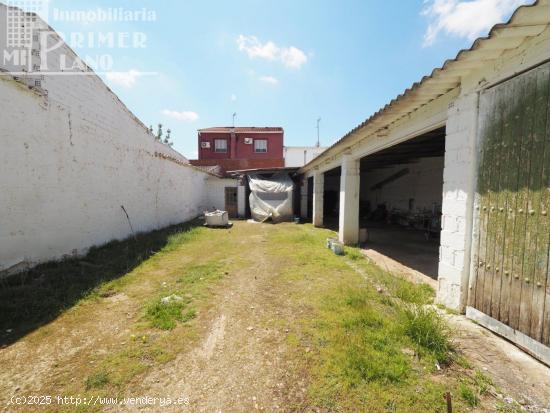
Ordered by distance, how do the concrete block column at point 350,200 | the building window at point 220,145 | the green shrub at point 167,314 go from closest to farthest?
the green shrub at point 167,314 < the concrete block column at point 350,200 < the building window at point 220,145

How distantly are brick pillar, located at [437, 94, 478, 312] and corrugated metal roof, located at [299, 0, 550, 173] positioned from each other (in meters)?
0.33

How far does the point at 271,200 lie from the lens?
1325 centimetres

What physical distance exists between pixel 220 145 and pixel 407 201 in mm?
18760

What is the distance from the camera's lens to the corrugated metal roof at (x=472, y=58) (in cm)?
196

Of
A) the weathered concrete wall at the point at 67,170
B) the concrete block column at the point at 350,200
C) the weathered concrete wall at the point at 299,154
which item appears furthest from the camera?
the weathered concrete wall at the point at 299,154

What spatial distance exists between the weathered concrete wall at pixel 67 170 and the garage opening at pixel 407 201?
790 centimetres

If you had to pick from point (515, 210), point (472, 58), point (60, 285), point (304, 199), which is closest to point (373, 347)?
point (515, 210)

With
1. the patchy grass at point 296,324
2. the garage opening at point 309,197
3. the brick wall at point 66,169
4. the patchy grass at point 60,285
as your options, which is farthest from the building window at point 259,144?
the patchy grass at point 296,324

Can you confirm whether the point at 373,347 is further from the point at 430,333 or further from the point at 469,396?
the point at 469,396

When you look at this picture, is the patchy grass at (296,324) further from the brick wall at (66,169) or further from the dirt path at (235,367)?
the brick wall at (66,169)

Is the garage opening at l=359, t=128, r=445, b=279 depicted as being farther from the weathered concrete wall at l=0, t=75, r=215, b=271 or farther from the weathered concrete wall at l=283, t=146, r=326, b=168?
the weathered concrete wall at l=283, t=146, r=326, b=168

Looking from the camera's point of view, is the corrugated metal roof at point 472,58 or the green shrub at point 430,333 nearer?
the corrugated metal roof at point 472,58

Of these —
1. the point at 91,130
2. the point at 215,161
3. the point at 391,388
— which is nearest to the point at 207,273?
the point at 391,388

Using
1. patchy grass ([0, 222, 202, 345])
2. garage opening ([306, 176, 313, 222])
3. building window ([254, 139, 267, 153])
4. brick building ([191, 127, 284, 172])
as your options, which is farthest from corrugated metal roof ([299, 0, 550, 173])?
building window ([254, 139, 267, 153])
